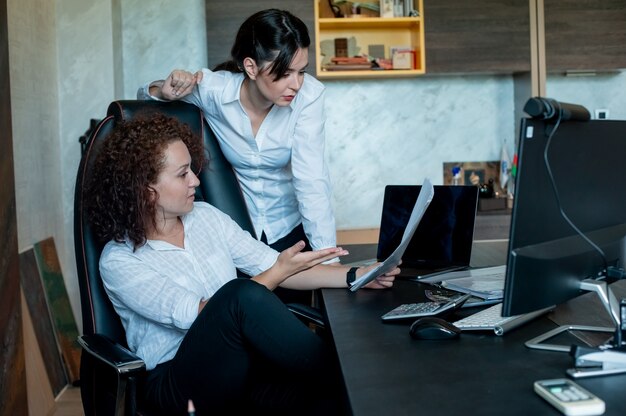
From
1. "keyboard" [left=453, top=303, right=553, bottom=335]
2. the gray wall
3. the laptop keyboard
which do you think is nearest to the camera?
"keyboard" [left=453, top=303, right=553, bottom=335]

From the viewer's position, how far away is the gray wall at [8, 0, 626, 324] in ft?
11.4

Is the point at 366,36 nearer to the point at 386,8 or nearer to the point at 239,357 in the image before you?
the point at 386,8

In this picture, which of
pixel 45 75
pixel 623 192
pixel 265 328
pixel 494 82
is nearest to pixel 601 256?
pixel 623 192

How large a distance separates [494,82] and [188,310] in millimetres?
3100

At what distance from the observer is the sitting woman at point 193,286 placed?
65.2 inches

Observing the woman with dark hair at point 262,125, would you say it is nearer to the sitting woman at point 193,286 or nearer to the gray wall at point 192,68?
the sitting woman at point 193,286

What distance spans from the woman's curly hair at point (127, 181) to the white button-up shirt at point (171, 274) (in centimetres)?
5

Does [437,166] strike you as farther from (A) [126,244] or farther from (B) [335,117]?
(A) [126,244]

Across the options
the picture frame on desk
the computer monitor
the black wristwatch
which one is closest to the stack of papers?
the black wristwatch

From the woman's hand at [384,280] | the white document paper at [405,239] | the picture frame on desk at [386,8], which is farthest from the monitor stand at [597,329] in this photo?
the picture frame on desk at [386,8]

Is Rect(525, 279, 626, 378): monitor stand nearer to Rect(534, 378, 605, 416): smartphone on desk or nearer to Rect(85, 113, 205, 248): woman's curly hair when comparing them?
Rect(534, 378, 605, 416): smartphone on desk

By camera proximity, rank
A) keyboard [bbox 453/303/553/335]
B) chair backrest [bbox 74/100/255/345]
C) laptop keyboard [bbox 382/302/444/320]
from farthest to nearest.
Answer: chair backrest [bbox 74/100/255/345] → laptop keyboard [bbox 382/302/444/320] → keyboard [bbox 453/303/553/335]

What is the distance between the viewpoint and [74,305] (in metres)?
3.65

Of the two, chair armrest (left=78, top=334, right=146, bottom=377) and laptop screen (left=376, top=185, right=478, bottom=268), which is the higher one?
laptop screen (left=376, top=185, right=478, bottom=268)
